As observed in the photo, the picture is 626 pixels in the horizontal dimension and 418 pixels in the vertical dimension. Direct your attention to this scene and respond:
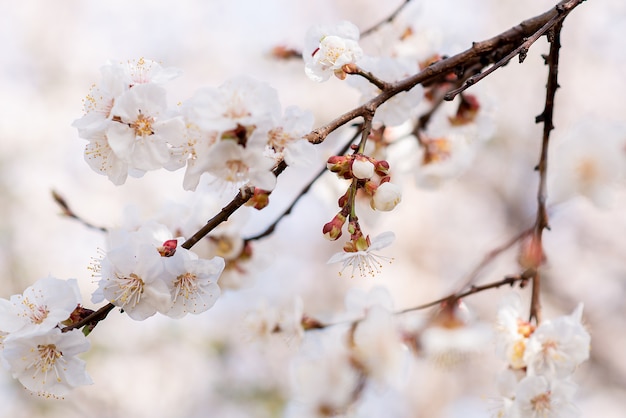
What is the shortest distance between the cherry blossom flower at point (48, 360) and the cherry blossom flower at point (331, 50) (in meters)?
0.45

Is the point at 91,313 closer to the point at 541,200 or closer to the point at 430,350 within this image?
the point at 541,200

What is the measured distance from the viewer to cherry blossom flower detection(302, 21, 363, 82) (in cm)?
80

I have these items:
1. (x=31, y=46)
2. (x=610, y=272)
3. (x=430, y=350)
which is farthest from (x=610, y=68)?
(x=31, y=46)

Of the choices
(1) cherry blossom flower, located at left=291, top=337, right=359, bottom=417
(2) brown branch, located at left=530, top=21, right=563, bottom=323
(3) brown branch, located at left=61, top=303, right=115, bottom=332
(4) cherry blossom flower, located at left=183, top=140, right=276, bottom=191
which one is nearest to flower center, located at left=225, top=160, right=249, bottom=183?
(4) cherry blossom flower, located at left=183, top=140, right=276, bottom=191

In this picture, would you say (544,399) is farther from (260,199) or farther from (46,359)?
(46,359)

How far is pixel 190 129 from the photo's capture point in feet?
2.19

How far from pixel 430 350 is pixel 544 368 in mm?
463

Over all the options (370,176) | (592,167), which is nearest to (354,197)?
(370,176)

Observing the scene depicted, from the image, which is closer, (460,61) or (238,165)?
(238,165)

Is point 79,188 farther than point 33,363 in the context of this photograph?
Yes

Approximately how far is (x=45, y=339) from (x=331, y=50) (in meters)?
0.51

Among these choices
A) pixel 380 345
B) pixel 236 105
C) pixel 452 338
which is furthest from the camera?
pixel 452 338

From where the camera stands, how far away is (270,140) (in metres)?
0.66

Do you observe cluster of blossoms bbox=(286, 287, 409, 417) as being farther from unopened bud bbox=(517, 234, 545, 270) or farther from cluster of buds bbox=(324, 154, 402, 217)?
cluster of buds bbox=(324, 154, 402, 217)
